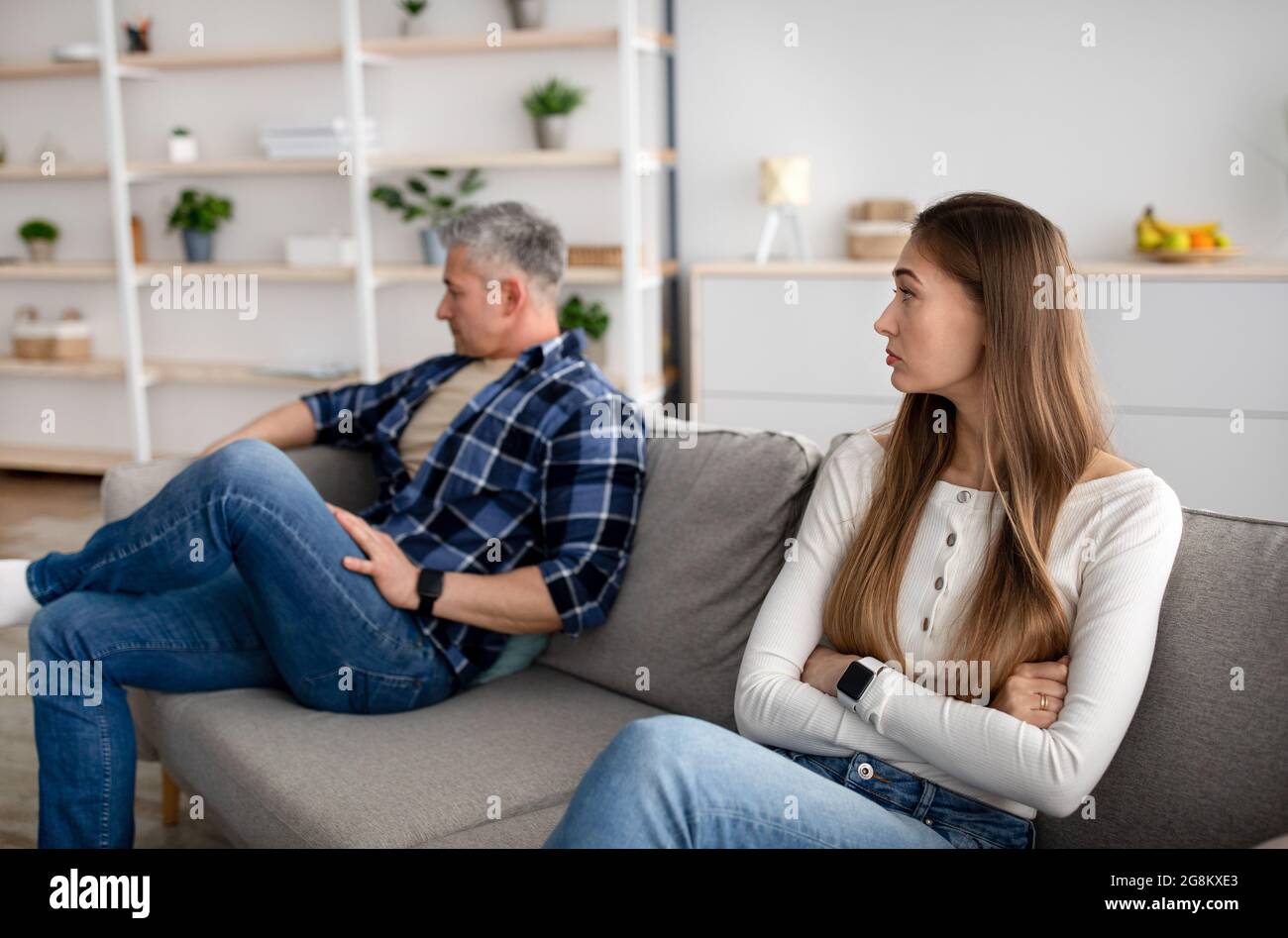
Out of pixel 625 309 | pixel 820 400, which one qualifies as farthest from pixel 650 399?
pixel 820 400

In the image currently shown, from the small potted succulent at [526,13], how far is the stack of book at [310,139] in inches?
25.5

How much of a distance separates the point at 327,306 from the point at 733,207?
1.60 metres

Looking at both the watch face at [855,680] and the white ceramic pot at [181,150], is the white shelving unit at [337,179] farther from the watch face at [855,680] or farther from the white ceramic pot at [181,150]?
the watch face at [855,680]

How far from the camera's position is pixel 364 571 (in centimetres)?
187

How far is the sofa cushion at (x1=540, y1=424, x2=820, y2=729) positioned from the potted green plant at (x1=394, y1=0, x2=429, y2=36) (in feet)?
9.65

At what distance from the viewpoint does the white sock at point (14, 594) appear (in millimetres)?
1875

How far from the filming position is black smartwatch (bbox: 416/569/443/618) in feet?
6.28

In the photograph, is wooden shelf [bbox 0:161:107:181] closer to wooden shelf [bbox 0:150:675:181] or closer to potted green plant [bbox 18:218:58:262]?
wooden shelf [bbox 0:150:675:181]

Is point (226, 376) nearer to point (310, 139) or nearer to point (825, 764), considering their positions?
point (310, 139)

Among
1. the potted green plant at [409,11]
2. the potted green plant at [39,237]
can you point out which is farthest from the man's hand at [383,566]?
the potted green plant at [39,237]

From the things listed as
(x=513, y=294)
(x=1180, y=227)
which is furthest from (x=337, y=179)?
(x=1180, y=227)

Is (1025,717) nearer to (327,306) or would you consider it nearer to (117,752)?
(117,752)
